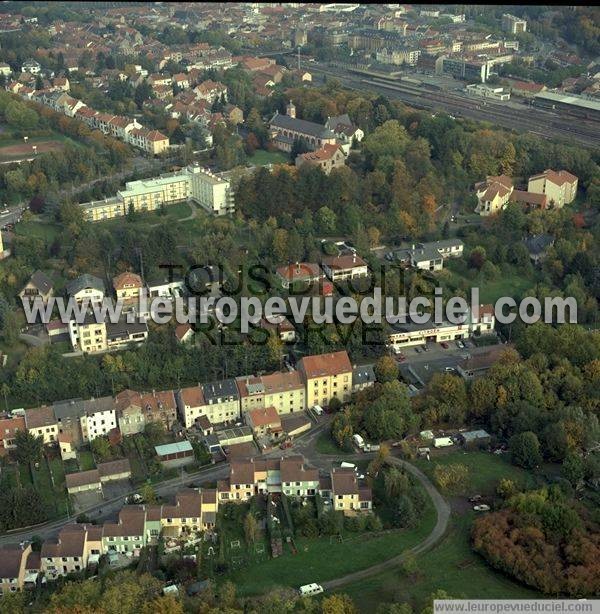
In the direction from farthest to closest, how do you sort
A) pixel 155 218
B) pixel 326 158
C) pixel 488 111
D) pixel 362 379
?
pixel 488 111
pixel 326 158
pixel 155 218
pixel 362 379

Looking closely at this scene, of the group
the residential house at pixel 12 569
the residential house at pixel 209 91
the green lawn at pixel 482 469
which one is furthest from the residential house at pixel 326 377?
the residential house at pixel 209 91

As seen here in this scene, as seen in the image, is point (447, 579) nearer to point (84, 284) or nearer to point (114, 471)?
point (114, 471)

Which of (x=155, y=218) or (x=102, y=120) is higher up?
(x=102, y=120)

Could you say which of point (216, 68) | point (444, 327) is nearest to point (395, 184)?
point (444, 327)

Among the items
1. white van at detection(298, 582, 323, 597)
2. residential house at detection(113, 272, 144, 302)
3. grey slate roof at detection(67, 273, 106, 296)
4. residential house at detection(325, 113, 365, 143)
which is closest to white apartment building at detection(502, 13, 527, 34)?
residential house at detection(325, 113, 365, 143)

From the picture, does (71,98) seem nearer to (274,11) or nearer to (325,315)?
(325,315)

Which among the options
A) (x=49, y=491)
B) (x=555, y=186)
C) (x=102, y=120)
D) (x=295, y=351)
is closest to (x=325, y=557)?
(x=49, y=491)
